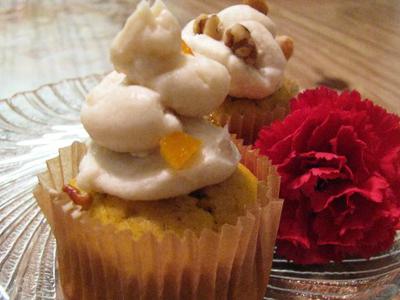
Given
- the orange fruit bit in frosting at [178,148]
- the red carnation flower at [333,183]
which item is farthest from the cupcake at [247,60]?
the orange fruit bit in frosting at [178,148]

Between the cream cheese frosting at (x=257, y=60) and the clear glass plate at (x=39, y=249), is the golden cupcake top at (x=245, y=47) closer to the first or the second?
the cream cheese frosting at (x=257, y=60)

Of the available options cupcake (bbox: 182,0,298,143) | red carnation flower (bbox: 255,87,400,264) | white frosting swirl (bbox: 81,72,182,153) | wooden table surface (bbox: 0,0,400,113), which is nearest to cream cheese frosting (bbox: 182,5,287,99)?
cupcake (bbox: 182,0,298,143)

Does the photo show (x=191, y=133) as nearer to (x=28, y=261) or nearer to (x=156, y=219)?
(x=156, y=219)

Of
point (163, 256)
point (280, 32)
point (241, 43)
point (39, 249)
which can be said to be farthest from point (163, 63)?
point (280, 32)

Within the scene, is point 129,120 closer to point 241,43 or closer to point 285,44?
point 241,43

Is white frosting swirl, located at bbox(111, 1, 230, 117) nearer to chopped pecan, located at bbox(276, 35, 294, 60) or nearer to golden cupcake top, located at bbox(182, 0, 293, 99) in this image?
golden cupcake top, located at bbox(182, 0, 293, 99)

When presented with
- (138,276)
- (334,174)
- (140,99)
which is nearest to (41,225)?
(138,276)

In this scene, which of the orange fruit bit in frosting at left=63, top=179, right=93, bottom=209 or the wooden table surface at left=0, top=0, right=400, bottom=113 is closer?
the orange fruit bit in frosting at left=63, top=179, right=93, bottom=209
